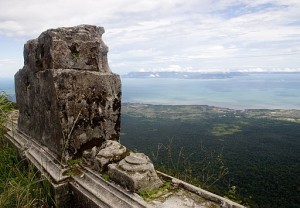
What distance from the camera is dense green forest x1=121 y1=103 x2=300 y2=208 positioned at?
40688 mm

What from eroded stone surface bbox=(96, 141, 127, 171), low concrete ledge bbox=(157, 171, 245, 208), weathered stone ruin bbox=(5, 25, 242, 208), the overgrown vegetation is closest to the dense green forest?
low concrete ledge bbox=(157, 171, 245, 208)

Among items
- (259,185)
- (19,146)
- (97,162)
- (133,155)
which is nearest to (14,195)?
(97,162)

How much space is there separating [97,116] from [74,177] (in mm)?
1021

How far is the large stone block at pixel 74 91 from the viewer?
3805mm

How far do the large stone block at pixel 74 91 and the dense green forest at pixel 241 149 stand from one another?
79.1 inches

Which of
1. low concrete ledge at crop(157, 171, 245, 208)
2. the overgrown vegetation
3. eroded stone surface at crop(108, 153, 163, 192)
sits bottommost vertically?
the overgrown vegetation

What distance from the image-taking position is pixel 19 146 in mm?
4797

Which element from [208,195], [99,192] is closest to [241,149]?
[208,195]

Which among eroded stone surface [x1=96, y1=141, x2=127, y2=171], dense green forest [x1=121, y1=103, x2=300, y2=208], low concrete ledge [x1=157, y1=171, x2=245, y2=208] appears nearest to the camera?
low concrete ledge [x1=157, y1=171, x2=245, y2=208]

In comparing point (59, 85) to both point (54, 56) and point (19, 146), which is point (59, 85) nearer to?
point (54, 56)

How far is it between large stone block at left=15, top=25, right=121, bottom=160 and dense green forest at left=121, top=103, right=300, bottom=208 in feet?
6.59

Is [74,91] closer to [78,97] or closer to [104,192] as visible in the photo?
[78,97]

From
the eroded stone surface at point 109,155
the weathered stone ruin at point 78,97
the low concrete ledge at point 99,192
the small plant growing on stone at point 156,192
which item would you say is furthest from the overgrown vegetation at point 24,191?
the small plant growing on stone at point 156,192

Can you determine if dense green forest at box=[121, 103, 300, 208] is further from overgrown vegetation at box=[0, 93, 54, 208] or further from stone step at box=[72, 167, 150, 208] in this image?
overgrown vegetation at box=[0, 93, 54, 208]
